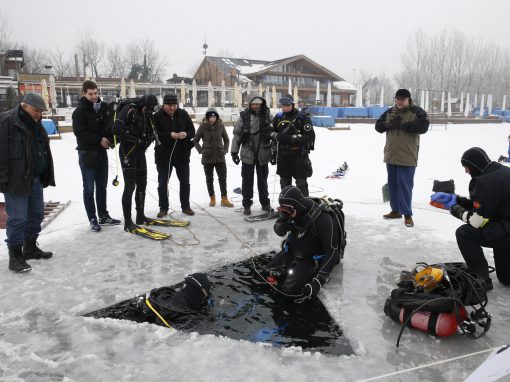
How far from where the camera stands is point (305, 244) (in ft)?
12.5

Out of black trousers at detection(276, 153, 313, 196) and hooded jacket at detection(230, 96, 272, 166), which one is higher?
hooded jacket at detection(230, 96, 272, 166)

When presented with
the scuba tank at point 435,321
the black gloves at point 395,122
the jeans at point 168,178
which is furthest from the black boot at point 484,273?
the jeans at point 168,178

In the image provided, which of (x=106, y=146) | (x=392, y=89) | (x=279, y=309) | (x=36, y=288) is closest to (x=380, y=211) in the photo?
(x=279, y=309)

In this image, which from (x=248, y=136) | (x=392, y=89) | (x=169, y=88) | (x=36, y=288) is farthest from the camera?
(x=392, y=89)

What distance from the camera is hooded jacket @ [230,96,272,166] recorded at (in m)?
6.15

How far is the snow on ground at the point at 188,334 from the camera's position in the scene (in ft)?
8.46

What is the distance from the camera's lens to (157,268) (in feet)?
13.8

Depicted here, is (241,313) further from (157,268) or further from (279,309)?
(157,268)

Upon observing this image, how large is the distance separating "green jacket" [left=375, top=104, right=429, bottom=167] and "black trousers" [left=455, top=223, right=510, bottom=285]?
2144 mm

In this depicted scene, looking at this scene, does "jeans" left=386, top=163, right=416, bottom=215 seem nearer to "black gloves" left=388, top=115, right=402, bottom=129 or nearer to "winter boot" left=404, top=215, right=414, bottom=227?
"winter boot" left=404, top=215, right=414, bottom=227

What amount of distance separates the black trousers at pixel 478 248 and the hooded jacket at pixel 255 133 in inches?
127

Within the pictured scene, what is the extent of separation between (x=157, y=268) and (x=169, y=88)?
131ft

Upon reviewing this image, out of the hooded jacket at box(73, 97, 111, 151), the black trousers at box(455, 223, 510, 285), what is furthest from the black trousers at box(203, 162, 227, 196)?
the black trousers at box(455, 223, 510, 285)

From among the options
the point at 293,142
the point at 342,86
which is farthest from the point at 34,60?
the point at 293,142
